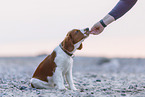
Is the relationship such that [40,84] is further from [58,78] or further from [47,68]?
[58,78]

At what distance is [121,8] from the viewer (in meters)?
6.57

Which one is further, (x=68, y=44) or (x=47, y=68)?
(x=47, y=68)

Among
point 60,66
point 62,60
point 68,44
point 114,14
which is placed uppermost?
point 114,14

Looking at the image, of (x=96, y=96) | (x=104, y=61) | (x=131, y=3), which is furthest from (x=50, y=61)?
(x=104, y=61)

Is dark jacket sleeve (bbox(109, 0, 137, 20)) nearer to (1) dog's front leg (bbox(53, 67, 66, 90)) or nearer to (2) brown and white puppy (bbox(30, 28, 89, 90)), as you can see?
(2) brown and white puppy (bbox(30, 28, 89, 90))

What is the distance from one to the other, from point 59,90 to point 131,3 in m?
2.68

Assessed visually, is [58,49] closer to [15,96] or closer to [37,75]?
[37,75]

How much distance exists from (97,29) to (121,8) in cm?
81

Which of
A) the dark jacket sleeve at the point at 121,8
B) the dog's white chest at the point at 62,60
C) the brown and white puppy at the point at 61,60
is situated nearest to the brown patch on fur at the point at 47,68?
the brown and white puppy at the point at 61,60

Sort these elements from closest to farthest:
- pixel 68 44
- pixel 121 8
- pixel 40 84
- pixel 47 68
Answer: pixel 121 8
pixel 68 44
pixel 47 68
pixel 40 84

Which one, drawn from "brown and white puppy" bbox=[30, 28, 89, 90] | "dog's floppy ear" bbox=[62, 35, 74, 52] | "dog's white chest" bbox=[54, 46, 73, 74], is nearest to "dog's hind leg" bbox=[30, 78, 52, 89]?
"brown and white puppy" bbox=[30, 28, 89, 90]

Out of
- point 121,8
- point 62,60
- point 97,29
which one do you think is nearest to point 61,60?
point 62,60

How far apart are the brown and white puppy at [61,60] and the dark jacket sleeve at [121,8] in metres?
0.76

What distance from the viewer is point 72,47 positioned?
6688mm
